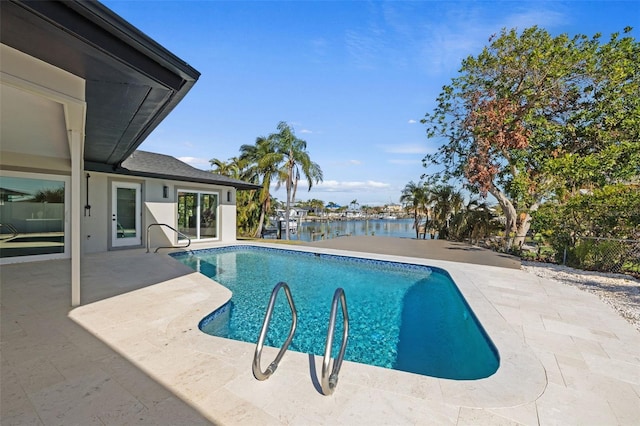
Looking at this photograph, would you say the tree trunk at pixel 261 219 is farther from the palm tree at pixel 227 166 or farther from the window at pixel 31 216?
the window at pixel 31 216

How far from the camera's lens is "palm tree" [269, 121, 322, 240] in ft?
65.7

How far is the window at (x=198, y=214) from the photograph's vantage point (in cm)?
1302

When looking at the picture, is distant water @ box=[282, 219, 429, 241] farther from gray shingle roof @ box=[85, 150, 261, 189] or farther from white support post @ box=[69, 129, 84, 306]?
white support post @ box=[69, 129, 84, 306]

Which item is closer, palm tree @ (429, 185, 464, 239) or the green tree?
the green tree

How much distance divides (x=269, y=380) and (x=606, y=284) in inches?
341

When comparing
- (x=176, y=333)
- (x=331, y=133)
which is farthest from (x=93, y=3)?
(x=331, y=133)

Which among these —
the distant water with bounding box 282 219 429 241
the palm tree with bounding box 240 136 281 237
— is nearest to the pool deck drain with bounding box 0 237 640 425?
the distant water with bounding box 282 219 429 241

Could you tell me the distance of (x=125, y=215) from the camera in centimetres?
1108

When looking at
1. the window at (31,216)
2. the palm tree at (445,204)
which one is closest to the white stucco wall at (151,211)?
the window at (31,216)

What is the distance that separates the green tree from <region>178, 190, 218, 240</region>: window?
1175cm

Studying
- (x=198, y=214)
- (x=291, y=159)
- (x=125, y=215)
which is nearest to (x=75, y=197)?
(x=125, y=215)

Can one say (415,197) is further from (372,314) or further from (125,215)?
(125,215)

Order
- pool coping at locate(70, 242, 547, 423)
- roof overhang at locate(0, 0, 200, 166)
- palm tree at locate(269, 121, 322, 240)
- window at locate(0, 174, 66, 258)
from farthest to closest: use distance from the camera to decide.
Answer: palm tree at locate(269, 121, 322, 240) < window at locate(0, 174, 66, 258) < pool coping at locate(70, 242, 547, 423) < roof overhang at locate(0, 0, 200, 166)

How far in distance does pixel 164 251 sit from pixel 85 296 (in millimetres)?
5790
